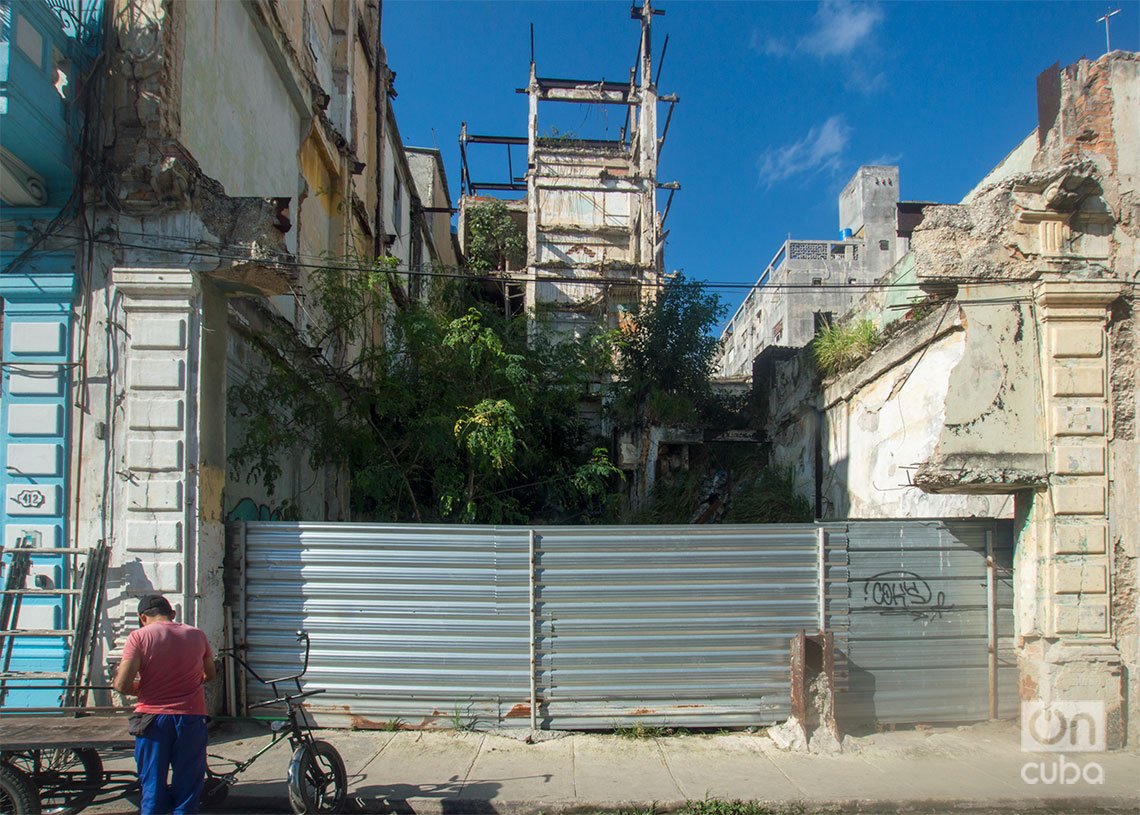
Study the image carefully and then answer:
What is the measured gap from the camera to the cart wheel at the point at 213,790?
16.6 feet

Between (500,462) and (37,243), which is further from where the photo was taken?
(500,462)

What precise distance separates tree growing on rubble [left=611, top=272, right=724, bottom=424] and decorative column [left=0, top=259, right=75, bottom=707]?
934 cm

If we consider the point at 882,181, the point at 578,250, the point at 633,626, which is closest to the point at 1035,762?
the point at 633,626

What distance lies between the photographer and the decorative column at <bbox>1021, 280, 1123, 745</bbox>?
23.0ft

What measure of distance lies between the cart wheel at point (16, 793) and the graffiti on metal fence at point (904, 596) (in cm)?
697

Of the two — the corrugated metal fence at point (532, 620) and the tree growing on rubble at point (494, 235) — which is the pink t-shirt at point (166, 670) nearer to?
the corrugated metal fence at point (532, 620)

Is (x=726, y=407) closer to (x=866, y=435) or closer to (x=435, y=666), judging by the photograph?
(x=866, y=435)

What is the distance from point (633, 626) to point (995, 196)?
19.1 feet

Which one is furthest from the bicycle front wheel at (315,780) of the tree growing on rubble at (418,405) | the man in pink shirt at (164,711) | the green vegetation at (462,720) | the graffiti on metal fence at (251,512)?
the tree growing on rubble at (418,405)

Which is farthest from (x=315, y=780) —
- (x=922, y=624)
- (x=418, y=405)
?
(x=922, y=624)

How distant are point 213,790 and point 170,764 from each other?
634 mm

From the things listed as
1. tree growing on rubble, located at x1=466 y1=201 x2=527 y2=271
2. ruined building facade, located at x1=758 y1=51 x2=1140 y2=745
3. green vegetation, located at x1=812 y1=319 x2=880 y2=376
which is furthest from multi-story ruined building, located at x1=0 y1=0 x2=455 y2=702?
tree growing on rubble, located at x1=466 y1=201 x2=527 y2=271

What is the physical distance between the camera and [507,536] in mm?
7254

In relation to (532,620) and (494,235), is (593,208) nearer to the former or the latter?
(494,235)
